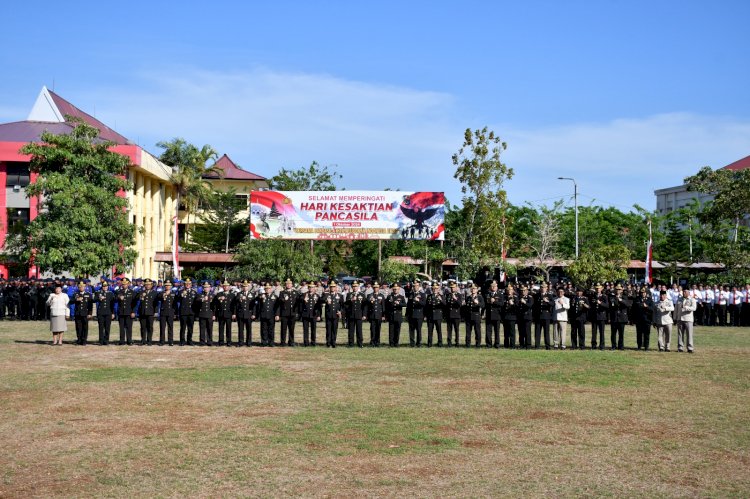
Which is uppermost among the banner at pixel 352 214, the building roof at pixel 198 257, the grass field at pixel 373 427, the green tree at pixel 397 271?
the banner at pixel 352 214

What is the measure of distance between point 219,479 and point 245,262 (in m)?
28.1

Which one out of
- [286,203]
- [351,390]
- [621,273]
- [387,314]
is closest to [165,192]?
[286,203]

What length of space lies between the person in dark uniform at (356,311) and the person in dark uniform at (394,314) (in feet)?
2.25

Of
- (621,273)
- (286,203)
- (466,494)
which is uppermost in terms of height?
(286,203)

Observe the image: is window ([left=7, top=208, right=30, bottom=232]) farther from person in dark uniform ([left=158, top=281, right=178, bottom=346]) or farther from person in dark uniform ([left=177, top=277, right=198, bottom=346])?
person in dark uniform ([left=177, top=277, right=198, bottom=346])

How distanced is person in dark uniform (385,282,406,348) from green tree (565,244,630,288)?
14103 millimetres

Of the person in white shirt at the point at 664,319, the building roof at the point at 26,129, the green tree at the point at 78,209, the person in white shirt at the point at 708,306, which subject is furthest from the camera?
the building roof at the point at 26,129

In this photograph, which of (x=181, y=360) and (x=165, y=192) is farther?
(x=165, y=192)

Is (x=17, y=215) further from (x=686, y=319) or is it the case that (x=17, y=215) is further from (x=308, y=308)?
(x=686, y=319)

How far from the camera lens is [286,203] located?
38188 millimetres

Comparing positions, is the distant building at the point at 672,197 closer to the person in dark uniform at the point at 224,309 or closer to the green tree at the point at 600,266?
the green tree at the point at 600,266

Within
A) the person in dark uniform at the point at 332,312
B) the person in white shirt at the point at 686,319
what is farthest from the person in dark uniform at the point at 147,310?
the person in white shirt at the point at 686,319

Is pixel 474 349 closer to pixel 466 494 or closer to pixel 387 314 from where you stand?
pixel 387 314

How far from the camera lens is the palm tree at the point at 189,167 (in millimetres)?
59000
